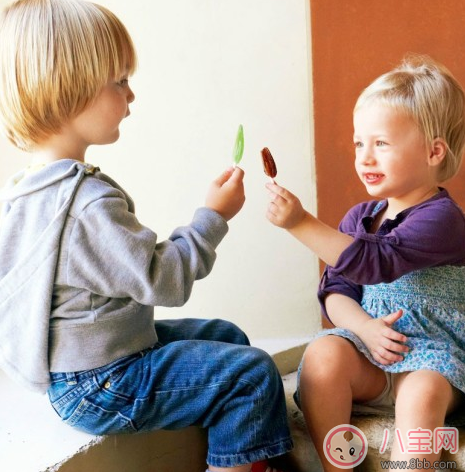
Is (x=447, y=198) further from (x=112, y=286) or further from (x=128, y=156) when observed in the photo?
(x=128, y=156)

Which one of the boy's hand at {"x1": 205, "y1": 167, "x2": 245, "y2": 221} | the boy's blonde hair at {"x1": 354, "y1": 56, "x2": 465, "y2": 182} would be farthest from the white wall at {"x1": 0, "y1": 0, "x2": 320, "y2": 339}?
the boy's hand at {"x1": 205, "y1": 167, "x2": 245, "y2": 221}

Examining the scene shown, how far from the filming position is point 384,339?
1.46 meters

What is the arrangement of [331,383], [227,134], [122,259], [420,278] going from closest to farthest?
[122,259], [331,383], [420,278], [227,134]

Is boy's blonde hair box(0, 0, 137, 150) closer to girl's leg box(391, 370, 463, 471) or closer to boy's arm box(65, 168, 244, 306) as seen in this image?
boy's arm box(65, 168, 244, 306)

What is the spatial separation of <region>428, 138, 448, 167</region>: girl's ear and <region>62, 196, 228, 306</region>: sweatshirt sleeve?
0.58 metres

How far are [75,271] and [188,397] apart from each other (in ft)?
1.04

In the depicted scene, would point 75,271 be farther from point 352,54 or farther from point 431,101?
point 352,54

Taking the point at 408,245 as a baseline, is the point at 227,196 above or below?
above

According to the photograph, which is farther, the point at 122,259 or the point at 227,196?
the point at 227,196

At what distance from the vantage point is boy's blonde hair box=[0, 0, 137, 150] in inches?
52.8

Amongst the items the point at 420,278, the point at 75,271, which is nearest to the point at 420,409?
the point at 420,278

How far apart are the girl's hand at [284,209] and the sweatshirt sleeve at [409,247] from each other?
13cm

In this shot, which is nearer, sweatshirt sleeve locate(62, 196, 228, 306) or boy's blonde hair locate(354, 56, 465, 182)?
sweatshirt sleeve locate(62, 196, 228, 306)

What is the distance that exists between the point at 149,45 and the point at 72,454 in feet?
3.91
